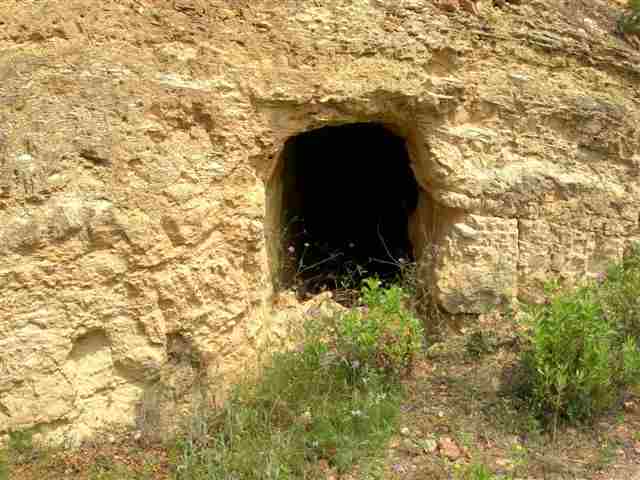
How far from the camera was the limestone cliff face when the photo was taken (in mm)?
2891

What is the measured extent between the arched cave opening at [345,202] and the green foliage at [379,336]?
1.10m

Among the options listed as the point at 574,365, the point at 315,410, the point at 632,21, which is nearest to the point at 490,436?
the point at 574,365

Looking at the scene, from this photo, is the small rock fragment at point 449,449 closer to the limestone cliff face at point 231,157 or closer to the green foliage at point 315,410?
the green foliage at point 315,410

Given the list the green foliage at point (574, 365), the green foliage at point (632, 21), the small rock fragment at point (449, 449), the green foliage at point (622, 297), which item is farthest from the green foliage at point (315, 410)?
the green foliage at point (632, 21)

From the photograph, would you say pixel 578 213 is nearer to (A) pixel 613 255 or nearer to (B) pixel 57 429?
(A) pixel 613 255

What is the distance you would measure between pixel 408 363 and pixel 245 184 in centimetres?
143

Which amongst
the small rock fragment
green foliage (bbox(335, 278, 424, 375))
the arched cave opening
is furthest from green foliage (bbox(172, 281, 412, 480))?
the arched cave opening

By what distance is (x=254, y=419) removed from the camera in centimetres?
304

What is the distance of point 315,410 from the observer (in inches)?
123

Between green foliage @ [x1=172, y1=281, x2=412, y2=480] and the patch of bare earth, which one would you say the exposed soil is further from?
green foliage @ [x1=172, y1=281, x2=412, y2=480]

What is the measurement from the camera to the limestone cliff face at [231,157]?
289 cm

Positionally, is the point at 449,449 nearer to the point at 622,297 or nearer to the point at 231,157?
the point at 622,297

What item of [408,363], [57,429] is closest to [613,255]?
[408,363]

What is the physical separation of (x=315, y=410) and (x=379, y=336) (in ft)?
1.85
